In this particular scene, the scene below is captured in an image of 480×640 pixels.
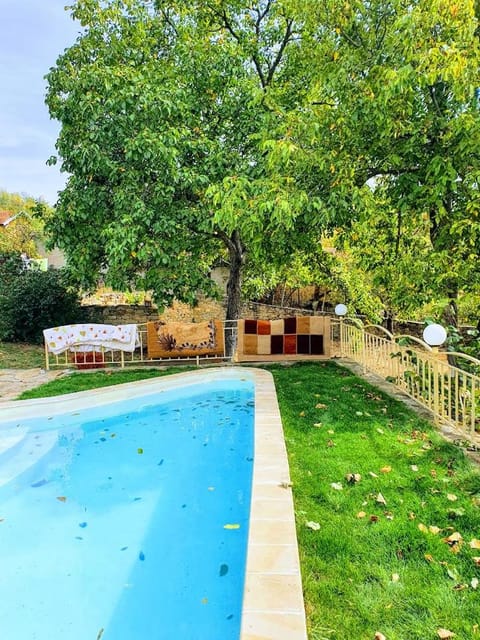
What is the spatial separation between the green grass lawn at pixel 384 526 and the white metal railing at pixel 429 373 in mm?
395

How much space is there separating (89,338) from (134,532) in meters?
6.37

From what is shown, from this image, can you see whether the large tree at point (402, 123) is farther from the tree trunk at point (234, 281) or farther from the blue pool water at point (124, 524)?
the tree trunk at point (234, 281)

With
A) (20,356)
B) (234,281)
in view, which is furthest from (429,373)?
(20,356)

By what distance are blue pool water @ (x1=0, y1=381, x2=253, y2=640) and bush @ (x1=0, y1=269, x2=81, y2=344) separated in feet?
26.2

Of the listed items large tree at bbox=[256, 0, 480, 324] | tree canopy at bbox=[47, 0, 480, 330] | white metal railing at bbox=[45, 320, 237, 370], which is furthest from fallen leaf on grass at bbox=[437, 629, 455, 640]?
white metal railing at bbox=[45, 320, 237, 370]

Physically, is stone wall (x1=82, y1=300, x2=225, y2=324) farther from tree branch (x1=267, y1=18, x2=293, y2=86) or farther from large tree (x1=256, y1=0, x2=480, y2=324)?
large tree (x1=256, y1=0, x2=480, y2=324)

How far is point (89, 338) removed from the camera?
9.70 meters

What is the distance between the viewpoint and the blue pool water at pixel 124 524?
3.00m

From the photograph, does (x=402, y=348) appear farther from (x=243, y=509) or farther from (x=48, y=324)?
(x=48, y=324)

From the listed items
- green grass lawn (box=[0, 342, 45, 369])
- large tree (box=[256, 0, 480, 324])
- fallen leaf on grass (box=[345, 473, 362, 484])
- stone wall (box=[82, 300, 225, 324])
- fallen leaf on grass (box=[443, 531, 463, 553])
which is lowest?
fallen leaf on grass (box=[443, 531, 463, 553])

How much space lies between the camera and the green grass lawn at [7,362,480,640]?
2320 mm

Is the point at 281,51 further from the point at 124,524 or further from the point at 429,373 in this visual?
the point at 124,524

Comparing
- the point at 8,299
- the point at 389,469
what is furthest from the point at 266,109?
the point at 8,299

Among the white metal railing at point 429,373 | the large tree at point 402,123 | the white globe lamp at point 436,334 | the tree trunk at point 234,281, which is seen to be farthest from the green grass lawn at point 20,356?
the white globe lamp at point 436,334
